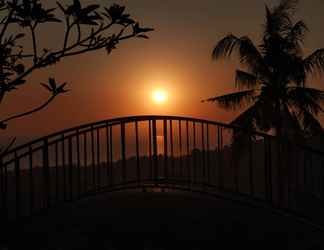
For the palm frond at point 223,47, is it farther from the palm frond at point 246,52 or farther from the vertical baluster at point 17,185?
the vertical baluster at point 17,185

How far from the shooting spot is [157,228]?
9219 millimetres

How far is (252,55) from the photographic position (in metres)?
19.7

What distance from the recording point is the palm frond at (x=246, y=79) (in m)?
20.4

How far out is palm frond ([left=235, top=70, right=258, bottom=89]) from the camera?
66.8 feet

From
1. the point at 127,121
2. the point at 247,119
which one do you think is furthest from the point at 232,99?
the point at 127,121

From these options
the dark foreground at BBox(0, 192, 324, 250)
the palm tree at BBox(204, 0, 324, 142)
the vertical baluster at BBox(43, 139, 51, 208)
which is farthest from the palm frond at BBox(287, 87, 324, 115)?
the vertical baluster at BBox(43, 139, 51, 208)

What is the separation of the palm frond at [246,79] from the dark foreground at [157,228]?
34.4 feet

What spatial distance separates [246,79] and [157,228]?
1226 cm

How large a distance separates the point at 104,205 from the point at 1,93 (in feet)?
21.8

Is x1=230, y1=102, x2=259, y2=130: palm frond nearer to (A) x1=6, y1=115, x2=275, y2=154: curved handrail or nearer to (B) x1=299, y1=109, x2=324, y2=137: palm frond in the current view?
(B) x1=299, y1=109, x2=324, y2=137: palm frond

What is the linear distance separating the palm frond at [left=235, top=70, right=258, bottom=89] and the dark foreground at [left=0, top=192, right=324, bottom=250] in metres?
10.5

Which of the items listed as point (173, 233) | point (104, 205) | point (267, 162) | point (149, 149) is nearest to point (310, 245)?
point (267, 162)

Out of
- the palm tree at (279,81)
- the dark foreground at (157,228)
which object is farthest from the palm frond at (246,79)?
the dark foreground at (157,228)

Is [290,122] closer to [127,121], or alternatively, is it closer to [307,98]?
[307,98]
